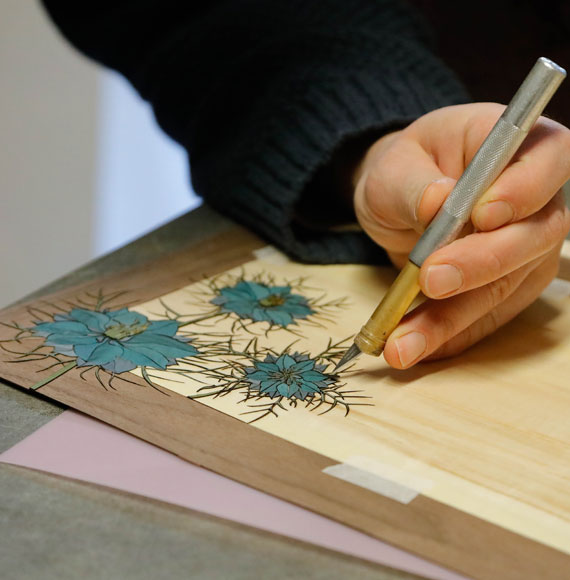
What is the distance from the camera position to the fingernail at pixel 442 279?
414mm

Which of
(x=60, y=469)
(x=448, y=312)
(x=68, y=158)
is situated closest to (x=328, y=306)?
(x=448, y=312)

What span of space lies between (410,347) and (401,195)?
98 millimetres

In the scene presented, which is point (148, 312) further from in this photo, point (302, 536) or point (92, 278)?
point (302, 536)

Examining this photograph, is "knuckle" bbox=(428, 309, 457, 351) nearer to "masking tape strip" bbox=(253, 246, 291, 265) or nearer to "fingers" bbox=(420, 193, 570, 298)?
"fingers" bbox=(420, 193, 570, 298)

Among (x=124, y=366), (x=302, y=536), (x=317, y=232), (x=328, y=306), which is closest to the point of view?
(x=302, y=536)

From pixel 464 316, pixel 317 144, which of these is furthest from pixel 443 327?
pixel 317 144

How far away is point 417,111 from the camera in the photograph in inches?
24.9

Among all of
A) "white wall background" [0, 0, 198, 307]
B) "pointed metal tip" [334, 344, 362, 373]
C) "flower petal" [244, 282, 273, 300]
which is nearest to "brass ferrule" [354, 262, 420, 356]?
"pointed metal tip" [334, 344, 362, 373]

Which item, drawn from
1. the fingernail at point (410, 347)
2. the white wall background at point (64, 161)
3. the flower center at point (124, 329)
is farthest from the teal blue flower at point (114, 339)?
the white wall background at point (64, 161)

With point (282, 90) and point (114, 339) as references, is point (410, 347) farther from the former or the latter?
point (282, 90)

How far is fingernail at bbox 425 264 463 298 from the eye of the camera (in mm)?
414

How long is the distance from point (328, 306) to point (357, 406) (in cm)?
13

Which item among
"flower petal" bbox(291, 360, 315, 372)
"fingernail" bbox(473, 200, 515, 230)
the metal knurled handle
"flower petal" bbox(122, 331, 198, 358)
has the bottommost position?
"flower petal" bbox(291, 360, 315, 372)

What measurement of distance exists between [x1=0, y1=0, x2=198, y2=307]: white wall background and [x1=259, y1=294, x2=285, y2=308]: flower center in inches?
41.7
